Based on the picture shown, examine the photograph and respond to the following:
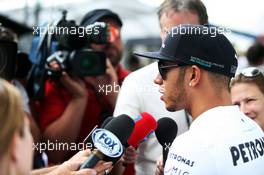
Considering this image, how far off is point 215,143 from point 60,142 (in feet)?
4.78

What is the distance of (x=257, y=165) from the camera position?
5.75 ft

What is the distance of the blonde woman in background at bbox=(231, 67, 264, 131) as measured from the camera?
8.25 feet

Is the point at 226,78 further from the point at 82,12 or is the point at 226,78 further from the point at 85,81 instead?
the point at 82,12

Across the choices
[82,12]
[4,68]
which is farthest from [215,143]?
[82,12]

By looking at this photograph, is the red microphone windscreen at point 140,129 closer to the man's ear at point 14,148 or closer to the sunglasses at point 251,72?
the man's ear at point 14,148

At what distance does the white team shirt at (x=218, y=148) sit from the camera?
5.35ft

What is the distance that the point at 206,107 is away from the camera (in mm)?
1838

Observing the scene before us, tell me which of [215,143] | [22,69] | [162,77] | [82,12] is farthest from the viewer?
[82,12]

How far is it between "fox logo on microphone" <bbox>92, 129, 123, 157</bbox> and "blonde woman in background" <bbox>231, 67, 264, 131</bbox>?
3.52ft

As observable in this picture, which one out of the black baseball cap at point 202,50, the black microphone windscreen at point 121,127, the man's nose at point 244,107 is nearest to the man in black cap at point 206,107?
the black baseball cap at point 202,50

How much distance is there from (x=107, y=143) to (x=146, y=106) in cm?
93

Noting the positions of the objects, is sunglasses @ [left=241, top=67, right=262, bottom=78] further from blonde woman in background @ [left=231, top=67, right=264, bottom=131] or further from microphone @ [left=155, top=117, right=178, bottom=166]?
microphone @ [left=155, top=117, right=178, bottom=166]

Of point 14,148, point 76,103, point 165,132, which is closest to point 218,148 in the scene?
Result: point 165,132

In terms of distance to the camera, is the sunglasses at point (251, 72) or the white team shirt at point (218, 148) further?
the sunglasses at point (251, 72)
